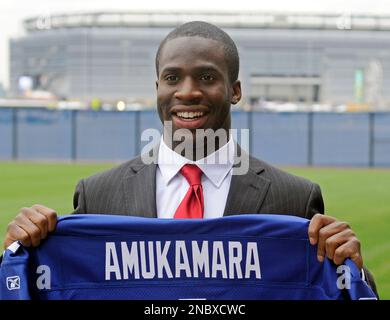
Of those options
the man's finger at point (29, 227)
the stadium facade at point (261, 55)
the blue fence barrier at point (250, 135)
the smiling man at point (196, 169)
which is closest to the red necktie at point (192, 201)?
the smiling man at point (196, 169)

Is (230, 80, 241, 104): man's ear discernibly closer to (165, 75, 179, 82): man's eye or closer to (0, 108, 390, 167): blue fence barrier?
(165, 75, 179, 82): man's eye

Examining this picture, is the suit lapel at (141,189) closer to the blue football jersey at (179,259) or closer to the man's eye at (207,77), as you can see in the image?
the blue football jersey at (179,259)

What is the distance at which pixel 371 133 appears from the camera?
2950cm

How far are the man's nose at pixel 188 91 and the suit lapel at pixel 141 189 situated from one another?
30cm

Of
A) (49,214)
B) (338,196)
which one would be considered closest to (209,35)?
(49,214)

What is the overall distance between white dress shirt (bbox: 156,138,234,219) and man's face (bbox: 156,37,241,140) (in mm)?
124

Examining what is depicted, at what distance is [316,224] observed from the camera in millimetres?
2482

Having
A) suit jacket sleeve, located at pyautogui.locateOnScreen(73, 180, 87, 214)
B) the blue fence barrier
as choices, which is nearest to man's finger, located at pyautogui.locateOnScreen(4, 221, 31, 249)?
suit jacket sleeve, located at pyautogui.locateOnScreen(73, 180, 87, 214)

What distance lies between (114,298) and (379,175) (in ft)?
75.2

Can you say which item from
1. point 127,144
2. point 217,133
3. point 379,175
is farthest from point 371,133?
point 217,133

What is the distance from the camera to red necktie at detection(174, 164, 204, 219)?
2.76 metres

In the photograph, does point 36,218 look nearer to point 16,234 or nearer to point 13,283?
point 16,234
